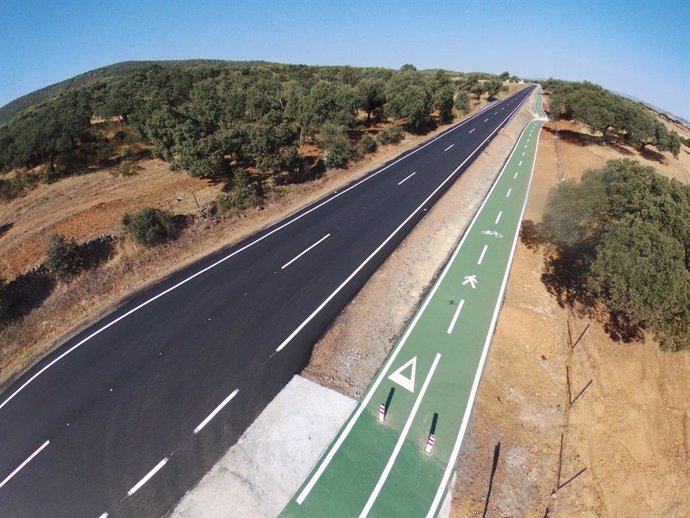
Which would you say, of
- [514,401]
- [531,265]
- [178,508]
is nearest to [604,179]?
[531,265]

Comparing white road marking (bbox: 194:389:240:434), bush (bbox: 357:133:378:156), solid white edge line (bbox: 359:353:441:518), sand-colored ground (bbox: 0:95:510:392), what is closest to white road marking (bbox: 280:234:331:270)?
sand-colored ground (bbox: 0:95:510:392)

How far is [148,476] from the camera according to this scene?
897 cm

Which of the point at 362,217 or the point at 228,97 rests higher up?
the point at 228,97

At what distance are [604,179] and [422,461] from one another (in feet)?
57.8

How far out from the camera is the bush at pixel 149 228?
68.0 feet

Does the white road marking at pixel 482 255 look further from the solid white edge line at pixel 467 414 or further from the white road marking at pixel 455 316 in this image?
the white road marking at pixel 455 316

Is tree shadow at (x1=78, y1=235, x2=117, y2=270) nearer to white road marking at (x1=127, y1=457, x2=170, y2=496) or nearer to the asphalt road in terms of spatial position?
the asphalt road

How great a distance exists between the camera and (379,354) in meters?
12.7

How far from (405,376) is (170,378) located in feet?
29.0

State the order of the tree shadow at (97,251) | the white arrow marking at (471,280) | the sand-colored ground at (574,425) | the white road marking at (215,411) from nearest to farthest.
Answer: the sand-colored ground at (574,425) < the white road marking at (215,411) < the white arrow marking at (471,280) < the tree shadow at (97,251)

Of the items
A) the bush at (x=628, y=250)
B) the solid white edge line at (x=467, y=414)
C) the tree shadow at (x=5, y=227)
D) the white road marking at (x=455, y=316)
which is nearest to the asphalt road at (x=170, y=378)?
the white road marking at (x=455, y=316)

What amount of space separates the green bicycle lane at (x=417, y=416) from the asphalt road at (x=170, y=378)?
3.25 m

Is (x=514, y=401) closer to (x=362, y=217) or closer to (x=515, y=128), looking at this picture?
(x=362, y=217)

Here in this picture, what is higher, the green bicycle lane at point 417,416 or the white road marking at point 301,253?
the white road marking at point 301,253
